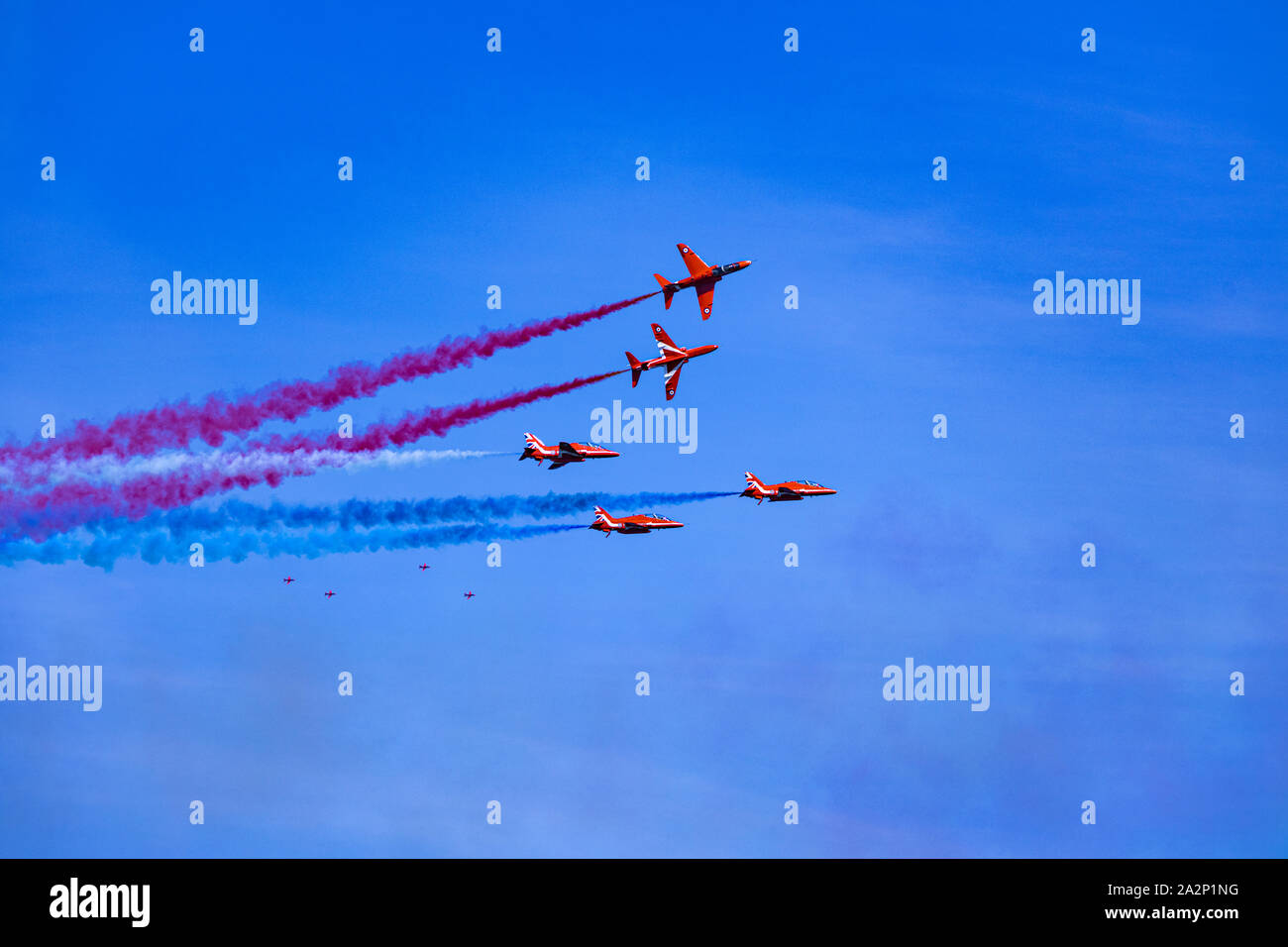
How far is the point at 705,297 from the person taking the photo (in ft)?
413

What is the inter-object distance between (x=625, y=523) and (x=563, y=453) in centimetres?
575

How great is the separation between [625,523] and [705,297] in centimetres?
1371

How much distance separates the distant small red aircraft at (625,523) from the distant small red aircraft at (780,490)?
18.8ft

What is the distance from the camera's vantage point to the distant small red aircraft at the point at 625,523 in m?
123

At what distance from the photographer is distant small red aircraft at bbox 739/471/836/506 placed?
127125mm

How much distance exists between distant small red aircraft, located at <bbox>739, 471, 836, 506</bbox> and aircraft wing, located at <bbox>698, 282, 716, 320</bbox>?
9.52 m

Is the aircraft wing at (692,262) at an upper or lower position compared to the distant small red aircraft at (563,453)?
upper

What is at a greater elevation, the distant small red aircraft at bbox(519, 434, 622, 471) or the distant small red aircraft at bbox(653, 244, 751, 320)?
the distant small red aircraft at bbox(653, 244, 751, 320)

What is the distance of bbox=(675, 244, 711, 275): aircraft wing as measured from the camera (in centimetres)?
12519

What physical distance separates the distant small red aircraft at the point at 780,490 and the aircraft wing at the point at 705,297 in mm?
9523
